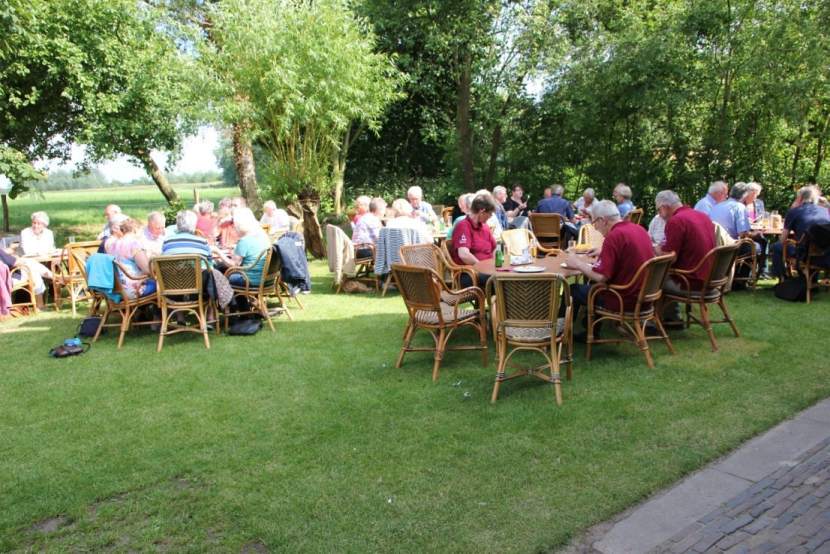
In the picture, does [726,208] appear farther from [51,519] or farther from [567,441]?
[51,519]

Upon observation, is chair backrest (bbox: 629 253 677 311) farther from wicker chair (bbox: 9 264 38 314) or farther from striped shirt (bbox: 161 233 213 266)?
wicker chair (bbox: 9 264 38 314)

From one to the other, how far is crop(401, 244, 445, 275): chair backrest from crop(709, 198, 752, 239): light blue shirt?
12.0 ft

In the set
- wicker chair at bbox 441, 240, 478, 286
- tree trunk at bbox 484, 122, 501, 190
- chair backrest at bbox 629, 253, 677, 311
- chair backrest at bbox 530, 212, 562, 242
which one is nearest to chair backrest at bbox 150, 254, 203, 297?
wicker chair at bbox 441, 240, 478, 286

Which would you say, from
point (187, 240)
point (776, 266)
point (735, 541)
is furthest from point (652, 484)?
point (776, 266)

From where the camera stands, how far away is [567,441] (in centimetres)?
370

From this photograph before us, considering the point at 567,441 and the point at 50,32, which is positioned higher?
the point at 50,32

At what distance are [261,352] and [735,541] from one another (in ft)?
14.1

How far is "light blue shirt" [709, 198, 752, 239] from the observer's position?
746 centimetres

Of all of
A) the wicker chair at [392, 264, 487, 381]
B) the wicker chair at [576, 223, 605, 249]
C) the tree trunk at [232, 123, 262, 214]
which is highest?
the tree trunk at [232, 123, 262, 214]

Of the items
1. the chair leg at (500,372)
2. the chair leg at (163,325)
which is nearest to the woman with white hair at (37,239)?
the chair leg at (163,325)

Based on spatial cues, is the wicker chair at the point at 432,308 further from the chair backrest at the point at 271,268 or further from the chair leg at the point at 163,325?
the chair leg at the point at 163,325

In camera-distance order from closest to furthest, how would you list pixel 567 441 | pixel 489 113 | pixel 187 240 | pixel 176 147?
pixel 567 441 < pixel 187 240 < pixel 176 147 < pixel 489 113

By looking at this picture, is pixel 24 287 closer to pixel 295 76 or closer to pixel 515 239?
pixel 295 76

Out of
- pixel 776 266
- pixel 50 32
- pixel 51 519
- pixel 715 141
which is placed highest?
pixel 50 32
